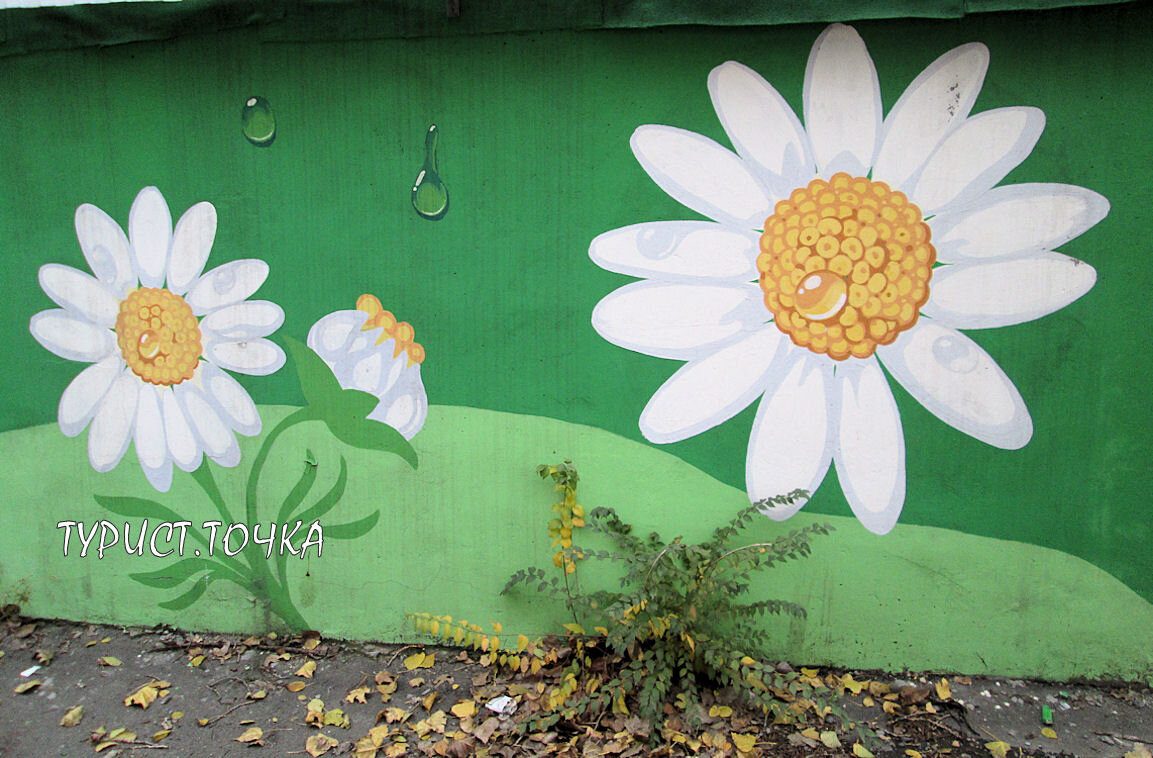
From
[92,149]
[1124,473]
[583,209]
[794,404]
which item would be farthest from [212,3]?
[1124,473]

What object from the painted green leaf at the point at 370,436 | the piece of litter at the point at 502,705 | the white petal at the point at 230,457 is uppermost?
the painted green leaf at the point at 370,436

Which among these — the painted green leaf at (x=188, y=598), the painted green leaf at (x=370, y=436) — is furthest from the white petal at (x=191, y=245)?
the painted green leaf at (x=188, y=598)

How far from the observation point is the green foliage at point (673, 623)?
2832 millimetres

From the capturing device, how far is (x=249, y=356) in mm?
3367

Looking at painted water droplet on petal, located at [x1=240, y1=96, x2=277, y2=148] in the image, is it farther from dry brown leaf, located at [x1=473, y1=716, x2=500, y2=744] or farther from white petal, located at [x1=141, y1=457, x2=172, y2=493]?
dry brown leaf, located at [x1=473, y1=716, x2=500, y2=744]

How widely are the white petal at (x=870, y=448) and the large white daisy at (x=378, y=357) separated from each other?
188 cm

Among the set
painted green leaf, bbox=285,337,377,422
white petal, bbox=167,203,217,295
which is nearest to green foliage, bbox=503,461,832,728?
painted green leaf, bbox=285,337,377,422

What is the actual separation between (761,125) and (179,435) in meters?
3.10

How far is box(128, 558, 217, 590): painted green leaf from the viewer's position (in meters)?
3.54

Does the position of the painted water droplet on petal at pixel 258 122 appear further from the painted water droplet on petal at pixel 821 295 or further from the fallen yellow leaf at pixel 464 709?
the fallen yellow leaf at pixel 464 709

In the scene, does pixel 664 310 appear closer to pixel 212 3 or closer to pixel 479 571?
pixel 479 571

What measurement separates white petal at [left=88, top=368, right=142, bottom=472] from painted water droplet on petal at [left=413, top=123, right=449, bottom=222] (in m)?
1.70

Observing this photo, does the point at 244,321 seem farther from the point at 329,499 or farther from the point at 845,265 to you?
the point at 845,265

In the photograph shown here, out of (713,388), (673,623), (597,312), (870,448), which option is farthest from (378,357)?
(870,448)
